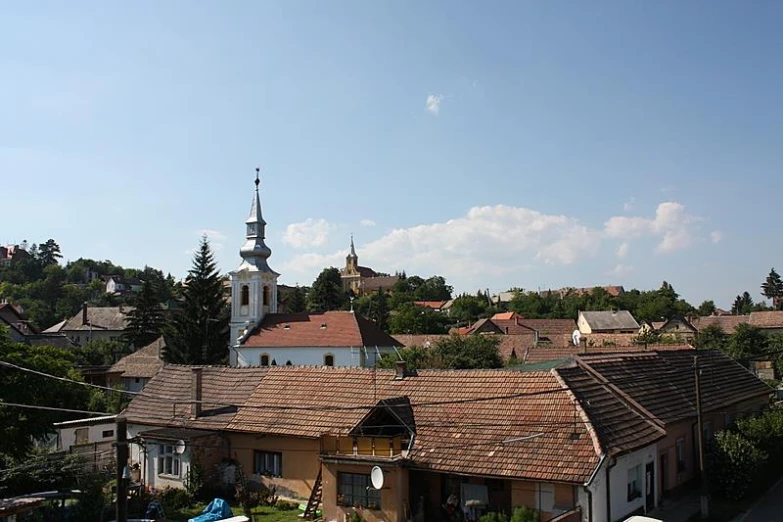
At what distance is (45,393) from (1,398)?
4.96 feet

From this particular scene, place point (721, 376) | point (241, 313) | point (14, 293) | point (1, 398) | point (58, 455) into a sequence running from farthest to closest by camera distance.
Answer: point (14, 293), point (241, 313), point (721, 376), point (58, 455), point (1, 398)

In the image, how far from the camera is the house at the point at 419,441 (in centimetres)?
2044

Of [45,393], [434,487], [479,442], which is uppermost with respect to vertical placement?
[45,393]

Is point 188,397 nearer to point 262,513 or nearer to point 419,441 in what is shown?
point 262,513

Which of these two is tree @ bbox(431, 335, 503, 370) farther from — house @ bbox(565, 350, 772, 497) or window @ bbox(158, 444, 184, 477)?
window @ bbox(158, 444, 184, 477)

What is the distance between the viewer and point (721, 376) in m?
32.9

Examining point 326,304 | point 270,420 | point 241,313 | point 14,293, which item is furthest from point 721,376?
point 14,293

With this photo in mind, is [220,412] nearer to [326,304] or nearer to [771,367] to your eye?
[771,367]

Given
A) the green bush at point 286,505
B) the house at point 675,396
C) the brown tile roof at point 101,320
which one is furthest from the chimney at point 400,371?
the brown tile roof at point 101,320

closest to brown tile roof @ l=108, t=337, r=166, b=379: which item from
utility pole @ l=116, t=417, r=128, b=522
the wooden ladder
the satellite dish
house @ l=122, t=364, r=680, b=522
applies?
house @ l=122, t=364, r=680, b=522

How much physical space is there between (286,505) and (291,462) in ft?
5.13

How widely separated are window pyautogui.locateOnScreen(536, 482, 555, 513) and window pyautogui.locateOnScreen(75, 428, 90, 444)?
833 inches

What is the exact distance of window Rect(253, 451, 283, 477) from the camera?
1015 inches

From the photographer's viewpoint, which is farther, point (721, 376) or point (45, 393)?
point (721, 376)
